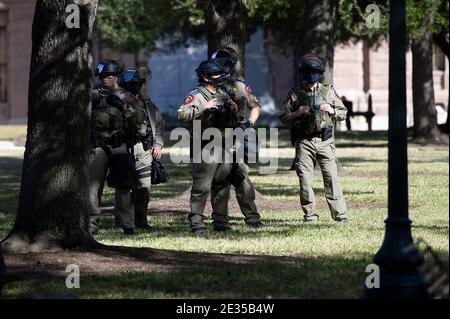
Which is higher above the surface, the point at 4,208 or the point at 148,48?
the point at 148,48

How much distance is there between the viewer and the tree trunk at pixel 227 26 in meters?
18.1

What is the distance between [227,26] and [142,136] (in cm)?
392

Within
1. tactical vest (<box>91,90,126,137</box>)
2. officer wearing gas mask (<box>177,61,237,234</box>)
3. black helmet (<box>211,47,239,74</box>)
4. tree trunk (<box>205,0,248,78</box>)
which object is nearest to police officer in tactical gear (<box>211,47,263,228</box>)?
black helmet (<box>211,47,239,74</box>)

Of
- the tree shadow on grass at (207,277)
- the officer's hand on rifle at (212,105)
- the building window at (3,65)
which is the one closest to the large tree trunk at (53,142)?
the tree shadow on grass at (207,277)

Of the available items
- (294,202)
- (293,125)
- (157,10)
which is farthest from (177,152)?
(293,125)

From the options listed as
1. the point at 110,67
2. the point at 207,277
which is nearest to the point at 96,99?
the point at 110,67

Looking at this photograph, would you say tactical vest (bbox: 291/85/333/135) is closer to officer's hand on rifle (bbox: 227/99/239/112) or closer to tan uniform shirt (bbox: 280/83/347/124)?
tan uniform shirt (bbox: 280/83/347/124)

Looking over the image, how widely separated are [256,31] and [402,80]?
43723 millimetres

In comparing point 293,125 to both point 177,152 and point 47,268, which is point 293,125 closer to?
point 47,268

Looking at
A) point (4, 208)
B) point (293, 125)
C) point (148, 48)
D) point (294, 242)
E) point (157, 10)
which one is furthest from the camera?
point (148, 48)

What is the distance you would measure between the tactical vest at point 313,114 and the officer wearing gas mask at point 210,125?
133 centimetres
